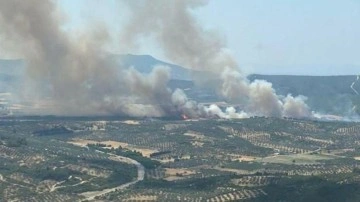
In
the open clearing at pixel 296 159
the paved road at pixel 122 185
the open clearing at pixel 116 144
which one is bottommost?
the paved road at pixel 122 185

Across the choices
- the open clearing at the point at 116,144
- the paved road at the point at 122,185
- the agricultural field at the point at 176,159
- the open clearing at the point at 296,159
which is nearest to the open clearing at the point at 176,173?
the agricultural field at the point at 176,159

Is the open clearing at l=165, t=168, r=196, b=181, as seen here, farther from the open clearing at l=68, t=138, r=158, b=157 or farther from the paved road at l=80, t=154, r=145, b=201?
the open clearing at l=68, t=138, r=158, b=157

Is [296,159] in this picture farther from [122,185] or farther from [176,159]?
[122,185]

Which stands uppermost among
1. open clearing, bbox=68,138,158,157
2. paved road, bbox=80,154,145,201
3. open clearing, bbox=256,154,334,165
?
open clearing, bbox=68,138,158,157

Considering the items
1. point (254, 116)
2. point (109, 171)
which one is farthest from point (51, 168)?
point (254, 116)

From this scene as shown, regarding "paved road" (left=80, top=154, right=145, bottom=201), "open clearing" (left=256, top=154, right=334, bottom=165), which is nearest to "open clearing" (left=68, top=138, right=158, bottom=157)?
"paved road" (left=80, top=154, right=145, bottom=201)

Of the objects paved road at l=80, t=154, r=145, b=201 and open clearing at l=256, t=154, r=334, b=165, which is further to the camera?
open clearing at l=256, t=154, r=334, b=165

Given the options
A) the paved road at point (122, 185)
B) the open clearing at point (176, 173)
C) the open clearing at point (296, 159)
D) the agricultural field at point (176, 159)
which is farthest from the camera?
the open clearing at point (296, 159)

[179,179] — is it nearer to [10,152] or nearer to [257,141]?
[10,152]

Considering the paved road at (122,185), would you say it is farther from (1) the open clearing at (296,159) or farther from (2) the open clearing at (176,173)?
(1) the open clearing at (296,159)

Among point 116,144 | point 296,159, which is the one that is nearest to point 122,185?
point 296,159
